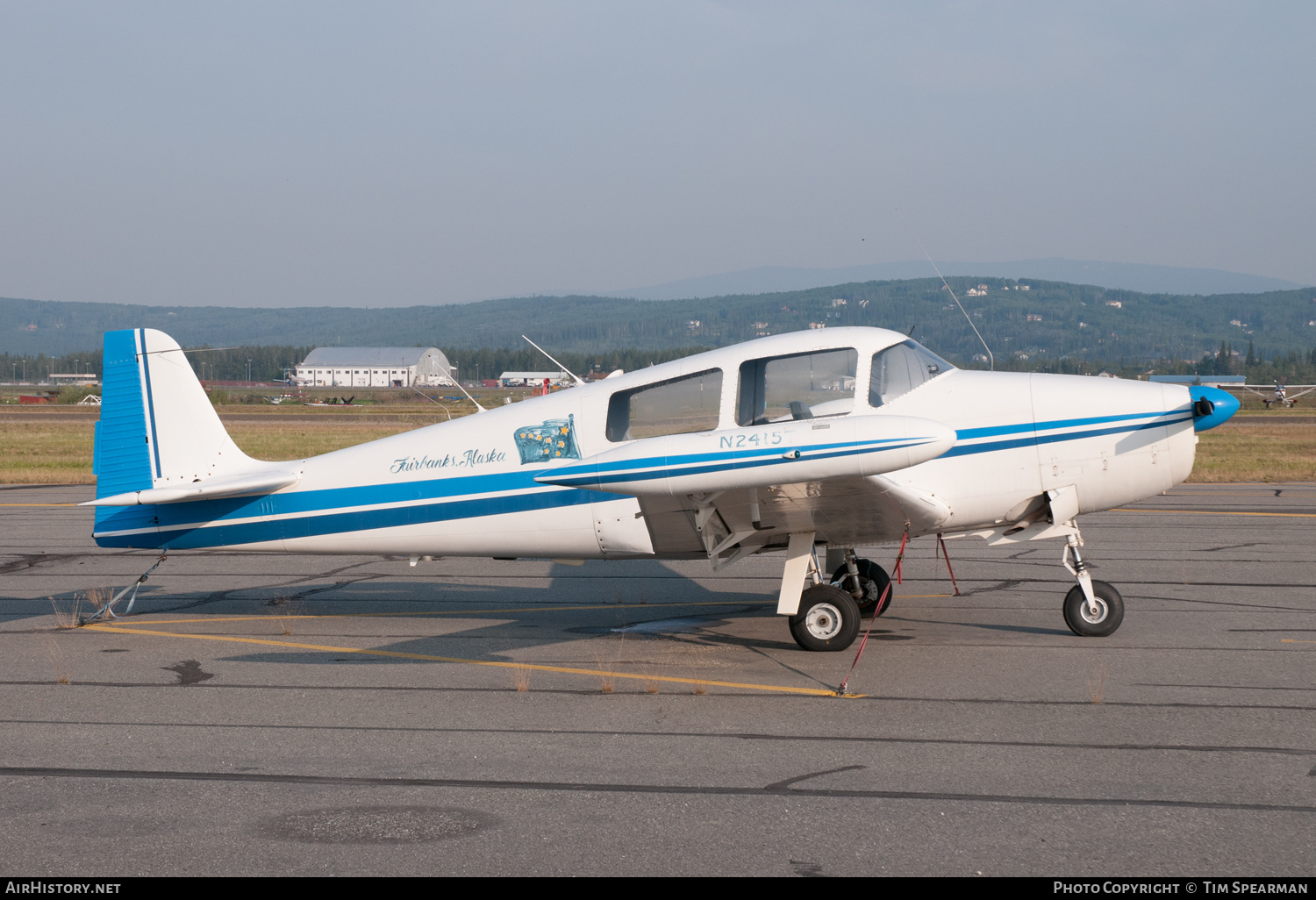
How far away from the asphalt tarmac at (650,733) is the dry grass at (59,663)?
32 millimetres

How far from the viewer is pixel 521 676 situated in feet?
25.3

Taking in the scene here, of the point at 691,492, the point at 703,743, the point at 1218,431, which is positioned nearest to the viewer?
the point at 703,743

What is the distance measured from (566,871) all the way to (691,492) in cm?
330

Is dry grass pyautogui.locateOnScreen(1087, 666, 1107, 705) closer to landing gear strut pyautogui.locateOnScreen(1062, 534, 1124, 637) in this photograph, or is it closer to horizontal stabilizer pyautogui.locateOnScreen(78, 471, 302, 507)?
landing gear strut pyautogui.locateOnScreen(1062, 534, 1124, 637)

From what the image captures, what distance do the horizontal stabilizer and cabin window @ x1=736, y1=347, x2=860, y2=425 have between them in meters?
4.03

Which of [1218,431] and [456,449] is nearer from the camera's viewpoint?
[456,449]

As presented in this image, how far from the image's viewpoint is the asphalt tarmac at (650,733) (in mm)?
4570

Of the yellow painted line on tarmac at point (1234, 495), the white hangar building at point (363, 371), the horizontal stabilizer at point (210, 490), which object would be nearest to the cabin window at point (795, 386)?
the horizontal stabilizer at point (210, 490)

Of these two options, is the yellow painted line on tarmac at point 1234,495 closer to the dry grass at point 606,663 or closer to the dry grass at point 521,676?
the dry grass at point 606,663

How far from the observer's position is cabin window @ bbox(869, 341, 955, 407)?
8367mm

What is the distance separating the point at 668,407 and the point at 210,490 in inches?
158

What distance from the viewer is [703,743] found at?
242 inches
